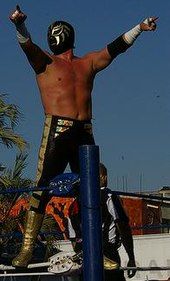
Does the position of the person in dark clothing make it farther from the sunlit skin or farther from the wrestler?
the sunlit skin

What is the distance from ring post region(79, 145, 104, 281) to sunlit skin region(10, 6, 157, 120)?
40.6 inches

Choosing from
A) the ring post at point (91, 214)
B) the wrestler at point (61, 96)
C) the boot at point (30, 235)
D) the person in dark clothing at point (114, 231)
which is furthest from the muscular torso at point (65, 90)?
the ring post at point (91, 214)

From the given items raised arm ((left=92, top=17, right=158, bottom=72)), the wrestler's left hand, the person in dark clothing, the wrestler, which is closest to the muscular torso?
the wrestler

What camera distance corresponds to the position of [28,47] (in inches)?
202

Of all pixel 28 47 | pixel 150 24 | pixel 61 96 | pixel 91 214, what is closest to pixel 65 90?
pixel 61 96

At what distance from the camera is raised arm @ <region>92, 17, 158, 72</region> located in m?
5.36

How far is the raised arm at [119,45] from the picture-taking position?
5359 mm

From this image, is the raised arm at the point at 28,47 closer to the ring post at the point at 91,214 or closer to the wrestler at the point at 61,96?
the wrestler at the point at 61,96

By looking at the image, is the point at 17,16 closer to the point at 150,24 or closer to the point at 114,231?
the point at 150,24

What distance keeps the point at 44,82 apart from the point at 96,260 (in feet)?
5.41

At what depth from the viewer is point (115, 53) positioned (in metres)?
5.46

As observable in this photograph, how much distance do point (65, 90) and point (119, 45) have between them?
1.69ft

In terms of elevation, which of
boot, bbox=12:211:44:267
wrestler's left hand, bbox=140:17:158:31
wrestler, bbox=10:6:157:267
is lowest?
boot, bbox=12:211:44:267

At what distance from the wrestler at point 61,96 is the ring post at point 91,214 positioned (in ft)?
2.95
